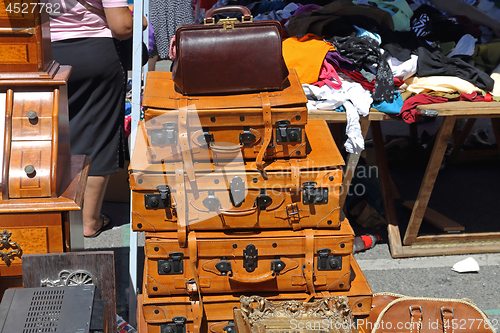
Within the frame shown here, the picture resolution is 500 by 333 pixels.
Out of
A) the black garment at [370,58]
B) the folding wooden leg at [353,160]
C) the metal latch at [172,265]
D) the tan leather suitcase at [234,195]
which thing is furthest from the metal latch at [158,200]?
the black garment at [370,58]

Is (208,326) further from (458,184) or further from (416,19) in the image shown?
(458,184)

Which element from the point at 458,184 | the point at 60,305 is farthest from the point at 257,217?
the point at 458,184

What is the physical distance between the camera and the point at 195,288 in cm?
261

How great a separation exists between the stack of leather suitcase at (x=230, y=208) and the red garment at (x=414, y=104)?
3.83 ft

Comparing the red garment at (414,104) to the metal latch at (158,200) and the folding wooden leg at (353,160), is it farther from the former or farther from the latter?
the metal latch at (158,200)

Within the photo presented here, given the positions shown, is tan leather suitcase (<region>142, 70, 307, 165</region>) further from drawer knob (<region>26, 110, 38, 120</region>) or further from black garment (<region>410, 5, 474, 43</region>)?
black garment (<region>410, 5, 474, 43</region>)

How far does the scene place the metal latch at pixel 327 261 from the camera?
259cm

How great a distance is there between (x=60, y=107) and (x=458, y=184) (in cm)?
427

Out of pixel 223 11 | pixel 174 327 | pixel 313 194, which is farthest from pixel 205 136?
pixel 174 327

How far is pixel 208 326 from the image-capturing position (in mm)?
2674

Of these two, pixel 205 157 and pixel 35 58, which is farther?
pixel 205 157

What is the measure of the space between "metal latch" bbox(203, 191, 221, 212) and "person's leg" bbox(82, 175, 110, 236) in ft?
5.50

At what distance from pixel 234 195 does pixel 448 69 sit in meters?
2.24

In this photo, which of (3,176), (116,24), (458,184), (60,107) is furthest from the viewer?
(458,184)
